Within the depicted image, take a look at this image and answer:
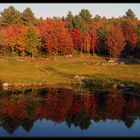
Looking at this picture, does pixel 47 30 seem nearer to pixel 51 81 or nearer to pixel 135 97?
pixel 51 81

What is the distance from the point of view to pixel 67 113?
3284 cm

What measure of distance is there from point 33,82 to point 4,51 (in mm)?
39313

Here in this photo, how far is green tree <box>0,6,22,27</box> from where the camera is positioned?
3951 inches

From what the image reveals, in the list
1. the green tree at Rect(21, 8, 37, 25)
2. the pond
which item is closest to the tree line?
the green tree at Rect(21, 8, 37, 25)

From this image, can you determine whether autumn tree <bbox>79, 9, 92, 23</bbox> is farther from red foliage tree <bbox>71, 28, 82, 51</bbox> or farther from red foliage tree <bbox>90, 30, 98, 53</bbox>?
red foliage tree <bbox>90, 30, 98, 53</bbox>

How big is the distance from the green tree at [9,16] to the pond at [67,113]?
59466 millimetres

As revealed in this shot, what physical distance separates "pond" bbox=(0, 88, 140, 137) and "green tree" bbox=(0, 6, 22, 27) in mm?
59466

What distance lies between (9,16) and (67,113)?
245 feet

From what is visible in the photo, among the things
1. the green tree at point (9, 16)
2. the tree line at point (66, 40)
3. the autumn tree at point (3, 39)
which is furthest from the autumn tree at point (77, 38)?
the green tree at point (9, 16)

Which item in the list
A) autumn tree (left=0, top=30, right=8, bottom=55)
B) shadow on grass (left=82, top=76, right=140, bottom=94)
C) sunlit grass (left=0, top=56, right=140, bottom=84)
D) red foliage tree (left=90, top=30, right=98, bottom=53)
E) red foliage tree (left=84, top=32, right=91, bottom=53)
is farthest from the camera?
Answer: red foliage tree (left=90, top=30, right=98, bottom=53)

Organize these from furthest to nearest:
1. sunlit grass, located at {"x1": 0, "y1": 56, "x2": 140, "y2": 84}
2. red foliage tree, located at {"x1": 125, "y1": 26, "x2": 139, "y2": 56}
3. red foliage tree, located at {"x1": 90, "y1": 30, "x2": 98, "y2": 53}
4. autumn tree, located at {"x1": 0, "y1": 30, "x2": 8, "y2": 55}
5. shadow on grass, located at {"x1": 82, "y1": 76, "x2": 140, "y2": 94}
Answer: red foliage tree, located at {"x1": 90, "y1": 30, "x2": 98, "y2": 53} → red foliage tree, located at {"x1": 125, "y1": 26, "x2": 139, "y2": 56} → autumn tree, located at {"x1": 0, "y1": 30, "x2": 8, "y2": 55} → sunlit grass, located at {"x1": 0, "y1": 56, "x2": 140, "y2": 84} → shadow on grass, located at {"x1": 82, "y1": 76, "x2": 140, "y2": 94}

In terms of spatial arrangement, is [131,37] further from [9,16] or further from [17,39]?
[9,16]

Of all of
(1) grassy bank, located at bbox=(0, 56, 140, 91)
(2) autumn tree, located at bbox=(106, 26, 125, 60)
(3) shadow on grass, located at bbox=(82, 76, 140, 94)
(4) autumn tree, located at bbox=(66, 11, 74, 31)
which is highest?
(4) autumn tree, located at bbox=(66, 11, 74, 31)

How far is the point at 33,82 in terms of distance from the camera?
4997cm
